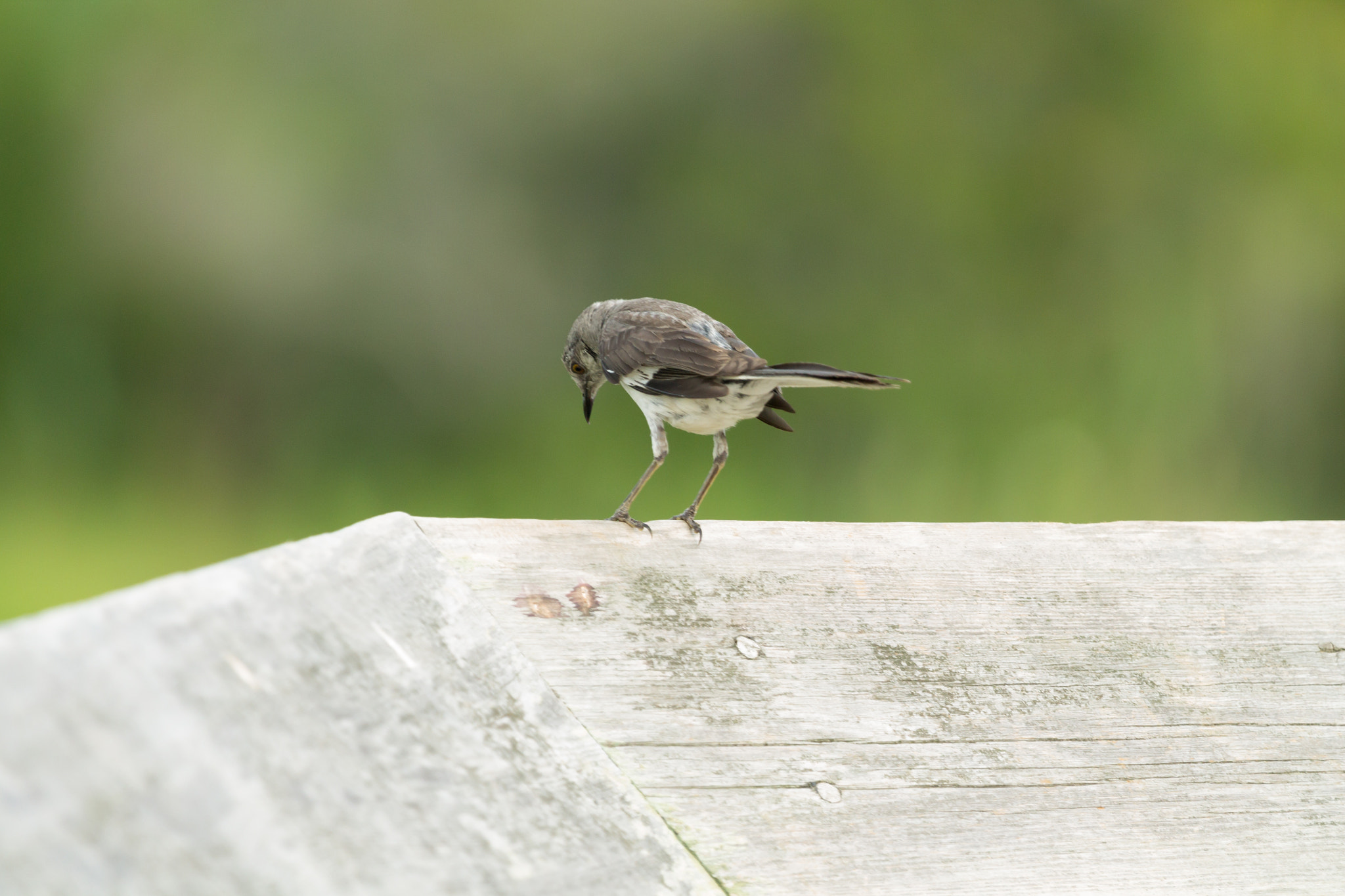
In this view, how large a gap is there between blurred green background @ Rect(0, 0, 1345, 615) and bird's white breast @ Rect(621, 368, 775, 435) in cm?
74

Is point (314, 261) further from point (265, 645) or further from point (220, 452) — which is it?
point (265, 645)

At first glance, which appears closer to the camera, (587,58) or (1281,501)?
(587,58)

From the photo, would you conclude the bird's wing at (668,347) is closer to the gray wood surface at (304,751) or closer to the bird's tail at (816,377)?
the bird's tail at (816,377)

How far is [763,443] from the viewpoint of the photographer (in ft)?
13.0

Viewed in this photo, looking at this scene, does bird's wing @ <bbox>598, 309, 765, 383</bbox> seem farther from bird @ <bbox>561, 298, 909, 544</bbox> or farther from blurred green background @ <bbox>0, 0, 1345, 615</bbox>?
blurred green background @ <bbox>0, 0, 1345, 615</bbox>

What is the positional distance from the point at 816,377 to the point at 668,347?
0.74 meters

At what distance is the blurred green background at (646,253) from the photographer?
11.8 ft

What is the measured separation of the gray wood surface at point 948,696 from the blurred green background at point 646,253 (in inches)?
74.9

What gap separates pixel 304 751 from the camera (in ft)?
3.24

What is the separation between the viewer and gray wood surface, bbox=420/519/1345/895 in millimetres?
1302

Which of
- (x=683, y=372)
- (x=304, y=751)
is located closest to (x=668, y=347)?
(x=683, y=372)

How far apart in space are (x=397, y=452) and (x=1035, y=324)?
262 centimetres

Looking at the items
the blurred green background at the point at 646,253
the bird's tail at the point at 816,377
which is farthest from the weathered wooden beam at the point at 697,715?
the blurred green background at the point at 646,253

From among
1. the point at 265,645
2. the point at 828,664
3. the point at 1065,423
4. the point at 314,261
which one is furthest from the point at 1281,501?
the point at 265,645
